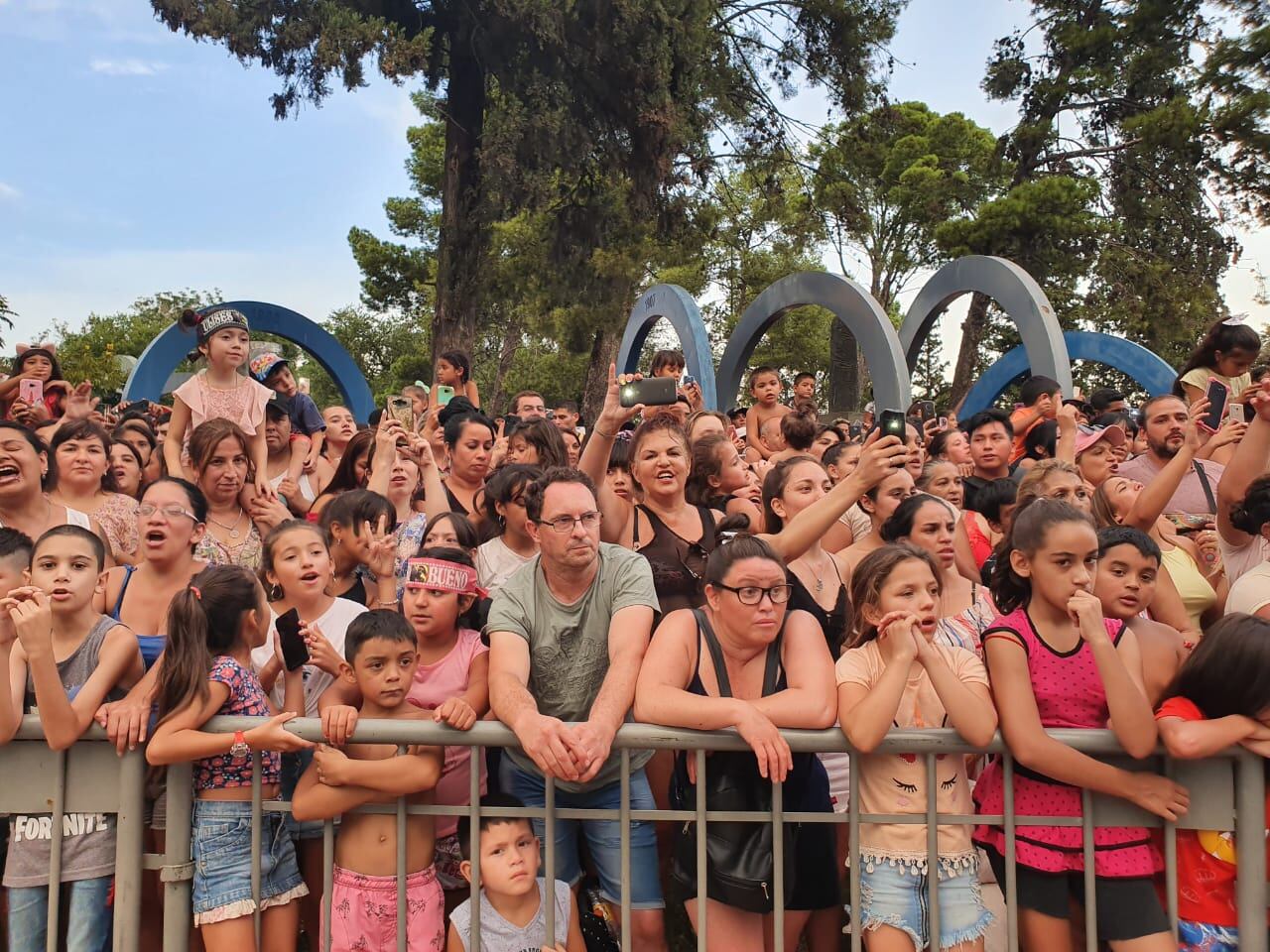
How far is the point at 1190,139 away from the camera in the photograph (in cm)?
1895

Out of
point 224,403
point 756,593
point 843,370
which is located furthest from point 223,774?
point 843,370

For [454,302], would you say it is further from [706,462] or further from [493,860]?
[493,860]

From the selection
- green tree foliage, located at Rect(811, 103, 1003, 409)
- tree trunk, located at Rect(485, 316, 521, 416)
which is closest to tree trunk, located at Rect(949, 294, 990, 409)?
green tree foliage, located at Rect(811, 103, 1003, 409)

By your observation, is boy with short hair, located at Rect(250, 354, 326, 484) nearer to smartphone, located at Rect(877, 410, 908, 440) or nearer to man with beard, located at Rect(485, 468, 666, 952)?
man with beard, located at Rect(485, 468, 666, 952)

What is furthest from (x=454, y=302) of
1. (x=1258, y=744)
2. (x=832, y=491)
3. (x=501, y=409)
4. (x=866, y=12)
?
(x=501, y=409)

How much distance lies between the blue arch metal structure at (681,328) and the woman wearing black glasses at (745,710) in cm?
946

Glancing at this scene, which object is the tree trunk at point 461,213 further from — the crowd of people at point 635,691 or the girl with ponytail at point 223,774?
the girl with ponytail at point 223,774

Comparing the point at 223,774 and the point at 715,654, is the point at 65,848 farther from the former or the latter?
the point at 715,654

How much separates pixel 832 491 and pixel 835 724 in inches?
39.5

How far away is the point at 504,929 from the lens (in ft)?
9.37

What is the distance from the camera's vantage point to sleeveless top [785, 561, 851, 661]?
3.33 meters

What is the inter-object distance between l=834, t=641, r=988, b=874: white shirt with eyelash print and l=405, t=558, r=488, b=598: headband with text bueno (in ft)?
4.22

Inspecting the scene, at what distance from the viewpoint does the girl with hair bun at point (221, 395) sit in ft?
18.0

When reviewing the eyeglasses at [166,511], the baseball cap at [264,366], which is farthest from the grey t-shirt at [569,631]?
the baseball cap at [264,366]
